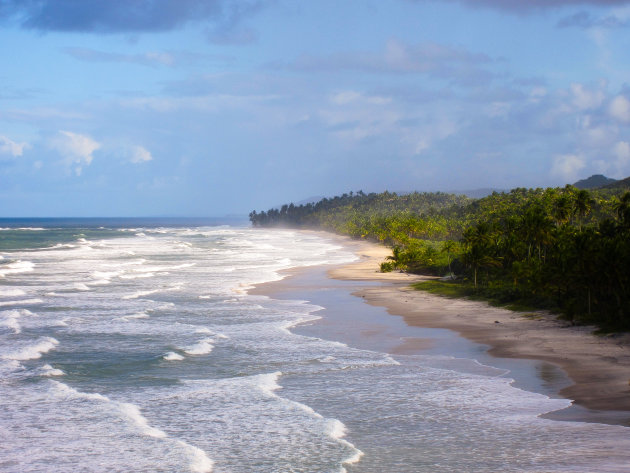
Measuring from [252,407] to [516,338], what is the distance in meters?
15.3

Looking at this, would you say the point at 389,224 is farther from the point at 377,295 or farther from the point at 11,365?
the point at 11,365

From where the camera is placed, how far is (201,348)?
28.2m

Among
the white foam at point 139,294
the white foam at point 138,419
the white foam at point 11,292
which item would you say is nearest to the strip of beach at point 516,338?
the white foam at point 139,294

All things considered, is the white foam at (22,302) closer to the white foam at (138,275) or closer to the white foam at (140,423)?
the white foam at (138,275)

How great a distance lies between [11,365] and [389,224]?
122299mm

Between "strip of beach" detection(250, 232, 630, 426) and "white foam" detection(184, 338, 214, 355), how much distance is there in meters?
6.19

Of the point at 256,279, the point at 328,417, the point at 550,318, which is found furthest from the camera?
the point at 256,279

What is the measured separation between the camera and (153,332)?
32.3 metres

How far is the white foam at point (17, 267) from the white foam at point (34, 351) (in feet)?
123

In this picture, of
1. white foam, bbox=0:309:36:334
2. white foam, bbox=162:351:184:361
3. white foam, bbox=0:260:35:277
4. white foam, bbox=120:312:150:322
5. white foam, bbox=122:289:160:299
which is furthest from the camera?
white foam, bbox=0:260:35:277

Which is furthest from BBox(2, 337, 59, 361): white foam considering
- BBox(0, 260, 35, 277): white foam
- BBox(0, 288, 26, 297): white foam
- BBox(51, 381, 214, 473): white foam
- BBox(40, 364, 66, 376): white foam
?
BBox(0, 260, 35, 277): white foam

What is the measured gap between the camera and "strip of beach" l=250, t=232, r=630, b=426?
19.9 meters

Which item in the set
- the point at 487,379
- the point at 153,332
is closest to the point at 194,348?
the point at 153,332

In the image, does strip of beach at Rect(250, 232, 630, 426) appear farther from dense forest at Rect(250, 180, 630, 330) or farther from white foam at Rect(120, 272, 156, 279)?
white foam at Rect(120, 272, 156, 279)
